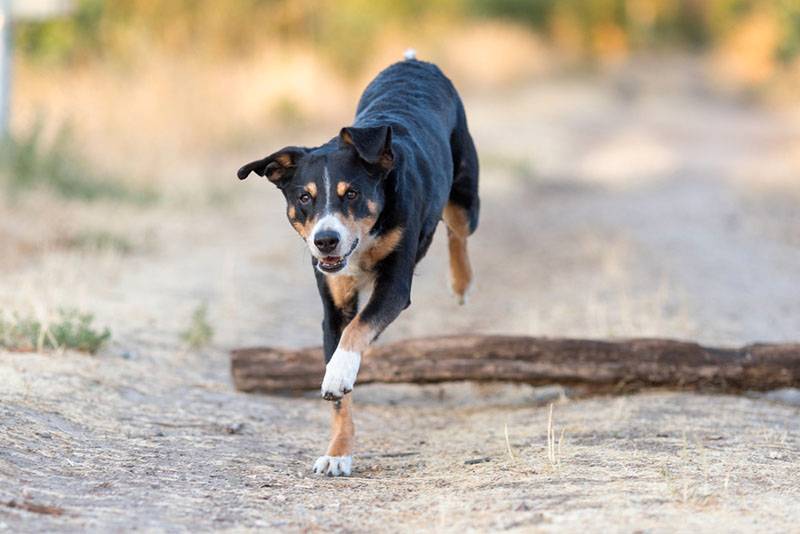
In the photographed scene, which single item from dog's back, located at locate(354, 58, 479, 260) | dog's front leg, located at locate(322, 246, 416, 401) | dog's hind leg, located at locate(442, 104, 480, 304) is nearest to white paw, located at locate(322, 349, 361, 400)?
dog's front leg, located at locate(322, 246, 416, 401)

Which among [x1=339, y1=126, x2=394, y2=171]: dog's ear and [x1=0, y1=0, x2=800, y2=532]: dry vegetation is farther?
[x1=339, y1=126, x2=394, y2=171]: dog's ear

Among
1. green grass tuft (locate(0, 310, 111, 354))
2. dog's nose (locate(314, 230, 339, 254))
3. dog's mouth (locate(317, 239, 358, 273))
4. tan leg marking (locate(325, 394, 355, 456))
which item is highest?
dog's nose (locate(314, 230, 339, 254))

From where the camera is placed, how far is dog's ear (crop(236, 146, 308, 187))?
549 cm

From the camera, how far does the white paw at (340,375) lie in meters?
5.11

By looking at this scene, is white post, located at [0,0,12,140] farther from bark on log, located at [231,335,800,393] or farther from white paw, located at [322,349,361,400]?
white paw, located at [322,349,361,400]

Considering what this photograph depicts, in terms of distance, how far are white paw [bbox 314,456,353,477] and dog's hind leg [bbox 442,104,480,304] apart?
201cm

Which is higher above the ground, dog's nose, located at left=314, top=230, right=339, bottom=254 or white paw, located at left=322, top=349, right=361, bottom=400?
dog's nose, located at left=314, top=230, right=339, bottom=254

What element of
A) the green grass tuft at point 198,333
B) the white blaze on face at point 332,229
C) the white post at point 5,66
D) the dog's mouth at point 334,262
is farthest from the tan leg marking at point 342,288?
the white post at point 5,66

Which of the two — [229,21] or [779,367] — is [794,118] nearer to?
[229,21]

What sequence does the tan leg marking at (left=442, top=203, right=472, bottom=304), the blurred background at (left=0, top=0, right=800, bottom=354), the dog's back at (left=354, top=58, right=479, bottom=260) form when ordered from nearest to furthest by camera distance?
1. the dog's back at (left=354, top=58, right=479, bottom=260)
2. the tan leg marking at (left=442, top=203, right=472, bottom=304)
3. the blurred background at (left=0, top=0, right=800, bottom=354)

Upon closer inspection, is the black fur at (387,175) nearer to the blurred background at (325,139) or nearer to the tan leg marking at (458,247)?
the tan leg marking at (458,247)

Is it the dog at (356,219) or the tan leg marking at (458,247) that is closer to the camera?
the dog at (356,219)

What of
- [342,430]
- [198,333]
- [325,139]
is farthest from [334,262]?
[325,139]

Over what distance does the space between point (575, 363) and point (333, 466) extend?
1.82 m
